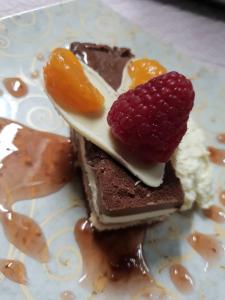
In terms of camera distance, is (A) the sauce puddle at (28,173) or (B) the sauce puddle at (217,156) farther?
(B) the sauce puddle at (217,156)

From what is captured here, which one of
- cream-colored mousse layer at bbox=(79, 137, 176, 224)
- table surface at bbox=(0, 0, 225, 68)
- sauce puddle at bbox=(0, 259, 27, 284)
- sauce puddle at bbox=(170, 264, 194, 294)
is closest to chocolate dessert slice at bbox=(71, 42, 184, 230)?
cream-colored mousse layer at bbox=(79, 137, 176, 224)

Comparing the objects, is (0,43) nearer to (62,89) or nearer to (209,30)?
(62,89)

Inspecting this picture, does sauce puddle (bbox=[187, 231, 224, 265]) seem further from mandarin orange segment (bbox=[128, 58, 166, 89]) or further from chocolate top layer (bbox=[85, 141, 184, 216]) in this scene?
mandarin orange segment (bbox=[128, 58, 166, 89])

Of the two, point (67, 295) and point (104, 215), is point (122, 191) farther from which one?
point (67, 295)

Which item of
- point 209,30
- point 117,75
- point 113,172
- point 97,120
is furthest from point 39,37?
point 209,30

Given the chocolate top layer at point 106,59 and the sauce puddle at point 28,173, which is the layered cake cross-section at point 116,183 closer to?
the chocolate top layer at point 106,59

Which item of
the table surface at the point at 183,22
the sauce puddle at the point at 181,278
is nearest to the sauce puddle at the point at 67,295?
the sauce puddle at the point at 181,278

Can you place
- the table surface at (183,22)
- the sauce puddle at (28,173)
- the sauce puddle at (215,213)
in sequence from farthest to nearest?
the table surface at (183,22), the sauce puddle at (215,213), the sauce puddle at (28,173)
